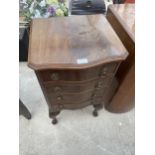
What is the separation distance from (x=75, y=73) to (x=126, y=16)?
580 millimetres

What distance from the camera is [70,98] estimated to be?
114 centimetres

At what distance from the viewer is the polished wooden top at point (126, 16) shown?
1.09 metres

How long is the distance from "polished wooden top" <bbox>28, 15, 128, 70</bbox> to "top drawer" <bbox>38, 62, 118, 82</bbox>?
0.21 ft

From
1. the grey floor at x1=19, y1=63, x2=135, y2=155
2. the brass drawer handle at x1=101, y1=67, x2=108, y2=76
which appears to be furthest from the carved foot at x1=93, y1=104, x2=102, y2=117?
the brass drawer handle at x1=101, y1=67, x2=108, y2=76

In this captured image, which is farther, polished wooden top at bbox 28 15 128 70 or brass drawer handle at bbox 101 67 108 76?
brass drawer handle at bbox 101 67 108 76

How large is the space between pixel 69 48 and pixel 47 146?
758 mm

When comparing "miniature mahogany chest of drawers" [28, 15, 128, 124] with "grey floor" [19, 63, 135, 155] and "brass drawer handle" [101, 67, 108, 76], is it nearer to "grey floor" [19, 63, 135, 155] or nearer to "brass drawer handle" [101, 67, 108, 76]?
"brass drawer handle" [101, 67, 108, 76]

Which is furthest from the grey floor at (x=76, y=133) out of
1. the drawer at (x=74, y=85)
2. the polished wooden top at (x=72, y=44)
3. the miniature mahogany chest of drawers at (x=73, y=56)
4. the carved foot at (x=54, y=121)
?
the polished wooden top at (x=72, y=44)

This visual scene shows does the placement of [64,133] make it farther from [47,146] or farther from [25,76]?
[25,76]

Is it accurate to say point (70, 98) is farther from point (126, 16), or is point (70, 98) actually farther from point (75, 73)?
point (126, 16)

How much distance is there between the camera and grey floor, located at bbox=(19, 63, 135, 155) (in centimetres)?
131

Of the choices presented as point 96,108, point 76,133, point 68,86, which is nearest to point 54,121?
point 76,133
